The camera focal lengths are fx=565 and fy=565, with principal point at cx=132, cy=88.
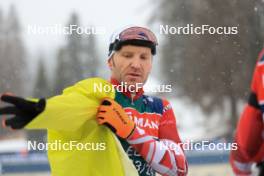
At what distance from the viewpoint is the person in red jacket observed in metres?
1.21

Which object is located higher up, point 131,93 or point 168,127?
point 131,93

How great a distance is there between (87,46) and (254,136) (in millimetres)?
5343

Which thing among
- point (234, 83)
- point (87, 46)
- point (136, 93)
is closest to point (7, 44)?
point (87, 46)

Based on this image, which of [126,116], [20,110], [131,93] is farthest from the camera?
[131,93]

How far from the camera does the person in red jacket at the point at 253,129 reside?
47.8 inches

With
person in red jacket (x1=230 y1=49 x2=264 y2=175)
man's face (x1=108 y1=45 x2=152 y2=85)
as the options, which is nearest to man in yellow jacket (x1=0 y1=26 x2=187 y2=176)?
man's face (x1=108 y1=45 x2=152 y2=85)

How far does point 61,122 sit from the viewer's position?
130 centimetres

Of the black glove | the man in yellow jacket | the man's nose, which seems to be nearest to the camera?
the black glove

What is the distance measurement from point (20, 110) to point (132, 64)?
0.43 meters

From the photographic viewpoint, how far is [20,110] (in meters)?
1.16

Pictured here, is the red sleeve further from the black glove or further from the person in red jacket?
the black glove

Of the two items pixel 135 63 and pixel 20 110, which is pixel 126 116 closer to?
pixel 135 63

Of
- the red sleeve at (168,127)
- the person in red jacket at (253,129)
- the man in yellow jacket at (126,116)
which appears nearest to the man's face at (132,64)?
the man in yellow jacket at (126,116)

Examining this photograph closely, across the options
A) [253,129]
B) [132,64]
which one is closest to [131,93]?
[132,64]
